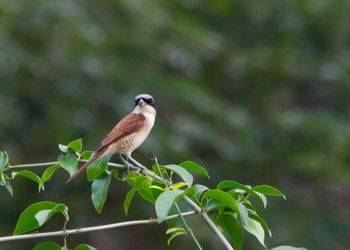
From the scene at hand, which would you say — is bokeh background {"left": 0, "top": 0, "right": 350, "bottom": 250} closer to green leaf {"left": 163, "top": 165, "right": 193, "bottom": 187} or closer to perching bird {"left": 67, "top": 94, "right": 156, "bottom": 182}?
perching bird {"left": 67, "top": 94, "right": 156, "bottom": 182}

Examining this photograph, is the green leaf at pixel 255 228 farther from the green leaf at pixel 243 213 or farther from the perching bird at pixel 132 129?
the perching bird at pixel 132 129

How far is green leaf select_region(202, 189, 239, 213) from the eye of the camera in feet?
9.64

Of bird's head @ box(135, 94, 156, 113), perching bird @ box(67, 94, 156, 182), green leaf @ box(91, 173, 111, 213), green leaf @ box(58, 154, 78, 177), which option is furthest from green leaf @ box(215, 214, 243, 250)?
bird's head @ box(135, 94, 156, 113)

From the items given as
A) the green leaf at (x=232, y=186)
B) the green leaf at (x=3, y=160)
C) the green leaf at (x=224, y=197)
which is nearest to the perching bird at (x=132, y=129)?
the green leaf at (x=3, y=160)

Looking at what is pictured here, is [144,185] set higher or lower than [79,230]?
higher

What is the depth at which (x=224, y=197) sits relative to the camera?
2943 millimetres

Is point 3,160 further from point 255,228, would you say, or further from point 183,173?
point 255,228

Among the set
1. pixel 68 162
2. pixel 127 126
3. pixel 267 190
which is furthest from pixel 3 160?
pixel 127 126

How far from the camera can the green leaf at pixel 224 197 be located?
2939 millimetres

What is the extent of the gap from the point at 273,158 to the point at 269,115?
63cm

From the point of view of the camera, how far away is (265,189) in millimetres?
3062

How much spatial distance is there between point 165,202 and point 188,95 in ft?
24.5

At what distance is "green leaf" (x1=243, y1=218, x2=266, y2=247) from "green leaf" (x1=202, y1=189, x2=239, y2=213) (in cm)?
11

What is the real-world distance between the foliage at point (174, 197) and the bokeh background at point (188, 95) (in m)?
5.74
